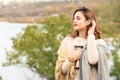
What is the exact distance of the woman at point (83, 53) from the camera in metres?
1.45

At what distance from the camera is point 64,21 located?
5.10m

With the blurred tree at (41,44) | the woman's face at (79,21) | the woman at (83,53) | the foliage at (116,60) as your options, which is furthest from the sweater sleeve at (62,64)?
the foliage at (116,60)

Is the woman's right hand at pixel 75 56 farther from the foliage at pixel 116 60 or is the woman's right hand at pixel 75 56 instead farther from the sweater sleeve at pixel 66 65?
the foliage at pixel 116 60

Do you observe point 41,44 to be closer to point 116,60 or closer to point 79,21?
point 116,60

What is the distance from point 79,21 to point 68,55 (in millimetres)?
162

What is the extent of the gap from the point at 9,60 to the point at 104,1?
5917 millimetres

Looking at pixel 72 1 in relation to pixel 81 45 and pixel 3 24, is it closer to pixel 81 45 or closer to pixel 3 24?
pixel 3 24

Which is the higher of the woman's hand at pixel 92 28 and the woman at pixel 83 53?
the woman's hand at pixel 92 28

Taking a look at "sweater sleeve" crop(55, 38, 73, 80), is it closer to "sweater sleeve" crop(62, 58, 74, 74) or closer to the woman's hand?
"sweater sleeve" crop(62, 58, 74, 74)

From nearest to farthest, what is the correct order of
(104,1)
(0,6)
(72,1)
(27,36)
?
(27,36)
(0,6)
(72,1)
(104,1)

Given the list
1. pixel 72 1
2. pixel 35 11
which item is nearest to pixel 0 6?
pixel 35 11

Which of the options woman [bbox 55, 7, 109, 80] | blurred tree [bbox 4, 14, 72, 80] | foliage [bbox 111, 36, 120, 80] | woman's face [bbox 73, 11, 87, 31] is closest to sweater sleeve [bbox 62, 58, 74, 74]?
woman [bbox 55, 7, 109, 80]

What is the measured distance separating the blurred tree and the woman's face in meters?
3.45

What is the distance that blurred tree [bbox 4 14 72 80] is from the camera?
16.4 feet
